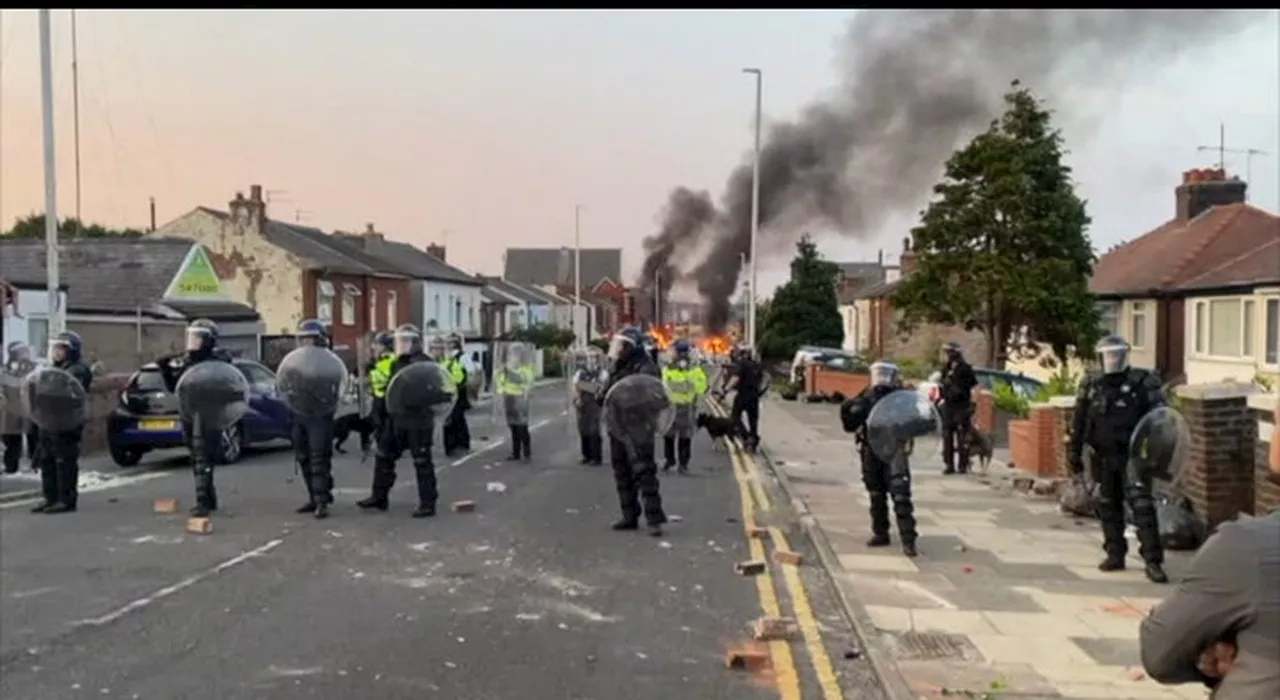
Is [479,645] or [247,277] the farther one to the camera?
[247,277]

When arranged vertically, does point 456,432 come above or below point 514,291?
below

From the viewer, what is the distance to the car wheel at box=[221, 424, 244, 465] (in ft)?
55.0

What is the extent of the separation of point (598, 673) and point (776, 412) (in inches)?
1086

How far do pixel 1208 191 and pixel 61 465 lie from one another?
32519 millimetres

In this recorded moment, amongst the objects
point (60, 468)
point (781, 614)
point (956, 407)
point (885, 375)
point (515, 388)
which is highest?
point (885, 375)

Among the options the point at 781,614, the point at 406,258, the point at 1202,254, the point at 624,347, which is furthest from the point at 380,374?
the point at 406,258

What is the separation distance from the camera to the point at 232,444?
55.9 feet

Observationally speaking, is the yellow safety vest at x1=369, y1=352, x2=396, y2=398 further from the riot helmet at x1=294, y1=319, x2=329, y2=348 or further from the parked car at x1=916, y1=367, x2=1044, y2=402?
the parked car at x1=916, y1=367, x2=1044, y2=402

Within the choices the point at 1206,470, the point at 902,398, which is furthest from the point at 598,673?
the point at 1206,470

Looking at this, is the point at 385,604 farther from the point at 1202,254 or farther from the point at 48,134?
the point at 1202,254

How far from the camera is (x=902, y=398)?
10273mm

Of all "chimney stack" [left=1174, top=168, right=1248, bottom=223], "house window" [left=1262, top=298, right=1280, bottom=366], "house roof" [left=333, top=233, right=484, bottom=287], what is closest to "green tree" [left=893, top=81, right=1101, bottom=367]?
"house window" [left=1262, top=298, right=1280, bottom=366]

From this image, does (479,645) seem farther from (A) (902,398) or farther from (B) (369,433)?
(B) (369,433)

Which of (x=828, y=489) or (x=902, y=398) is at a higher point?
(x=902, y=398)
